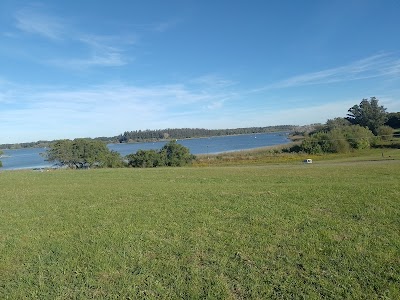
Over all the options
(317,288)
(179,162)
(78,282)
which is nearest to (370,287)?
(317,288)

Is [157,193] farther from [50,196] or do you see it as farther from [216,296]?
[216,296]

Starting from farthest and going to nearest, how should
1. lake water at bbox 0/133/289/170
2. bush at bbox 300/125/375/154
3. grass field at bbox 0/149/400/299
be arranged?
1. lake water at bbox 0/133/289/170
2. bush at bbox 300/125/375/154
3. grass field at bbox 0/149/400/299

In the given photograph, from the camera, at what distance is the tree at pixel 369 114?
80.8 metres

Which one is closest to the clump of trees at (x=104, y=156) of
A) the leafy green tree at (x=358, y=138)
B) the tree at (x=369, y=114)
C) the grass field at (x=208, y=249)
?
the leafy green tree at (x=358, y=138)

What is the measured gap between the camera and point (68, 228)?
19.8ft

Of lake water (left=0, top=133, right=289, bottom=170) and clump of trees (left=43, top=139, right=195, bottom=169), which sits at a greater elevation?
clump of trees (left=43, top=139, right=195, bottom=169)

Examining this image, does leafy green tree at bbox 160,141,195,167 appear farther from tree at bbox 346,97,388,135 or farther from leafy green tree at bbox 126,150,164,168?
tree at bbox 346,97,388,135

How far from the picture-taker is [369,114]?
83688mm

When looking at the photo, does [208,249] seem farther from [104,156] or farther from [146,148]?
[146,148]

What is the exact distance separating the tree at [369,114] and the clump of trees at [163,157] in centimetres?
4979

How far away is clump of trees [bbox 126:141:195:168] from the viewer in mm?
47188

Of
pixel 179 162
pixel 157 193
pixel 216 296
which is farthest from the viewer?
pixel 179 162

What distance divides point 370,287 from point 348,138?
61.2 m

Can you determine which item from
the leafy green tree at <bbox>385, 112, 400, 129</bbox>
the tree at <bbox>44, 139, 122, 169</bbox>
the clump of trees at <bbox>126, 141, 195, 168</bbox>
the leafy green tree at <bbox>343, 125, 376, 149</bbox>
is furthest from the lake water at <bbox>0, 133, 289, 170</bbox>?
the leafy green tree at <bbox>343, 125, 376, 149</bbox>
